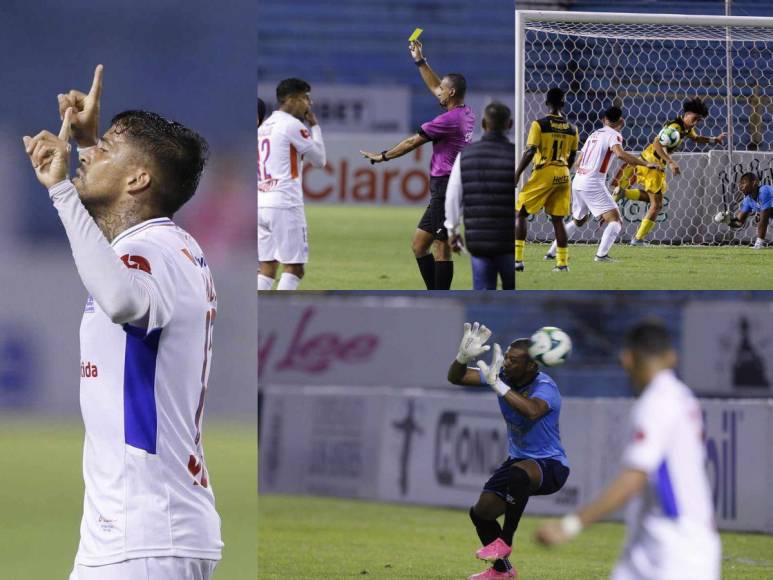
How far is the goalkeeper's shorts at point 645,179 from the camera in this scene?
6.63m

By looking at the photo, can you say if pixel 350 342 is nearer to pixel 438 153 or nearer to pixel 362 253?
pixel 362 253

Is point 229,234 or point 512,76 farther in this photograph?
point 229,234

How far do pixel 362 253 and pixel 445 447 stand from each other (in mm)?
5165

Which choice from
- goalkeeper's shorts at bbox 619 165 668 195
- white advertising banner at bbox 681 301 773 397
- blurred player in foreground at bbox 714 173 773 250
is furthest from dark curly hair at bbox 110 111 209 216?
white advertising banner at bbox 681 301 773 397

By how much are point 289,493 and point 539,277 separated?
6473 millimetres

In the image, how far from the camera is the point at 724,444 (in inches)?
406

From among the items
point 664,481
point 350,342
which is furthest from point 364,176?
point 350,342

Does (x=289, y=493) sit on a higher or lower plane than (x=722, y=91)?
lower

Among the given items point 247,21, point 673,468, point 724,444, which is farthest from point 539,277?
point 247,21

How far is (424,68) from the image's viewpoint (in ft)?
20.4

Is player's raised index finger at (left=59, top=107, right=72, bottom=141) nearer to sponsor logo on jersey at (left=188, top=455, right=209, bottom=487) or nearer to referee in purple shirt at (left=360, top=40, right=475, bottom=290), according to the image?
sponsor logo on jersey at (left=188, top=455, right=209, bottom=487)

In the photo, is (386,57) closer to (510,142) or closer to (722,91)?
(510,142)

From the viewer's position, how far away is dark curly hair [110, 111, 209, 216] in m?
3.55

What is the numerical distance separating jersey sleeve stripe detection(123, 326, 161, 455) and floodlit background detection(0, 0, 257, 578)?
976 cm
